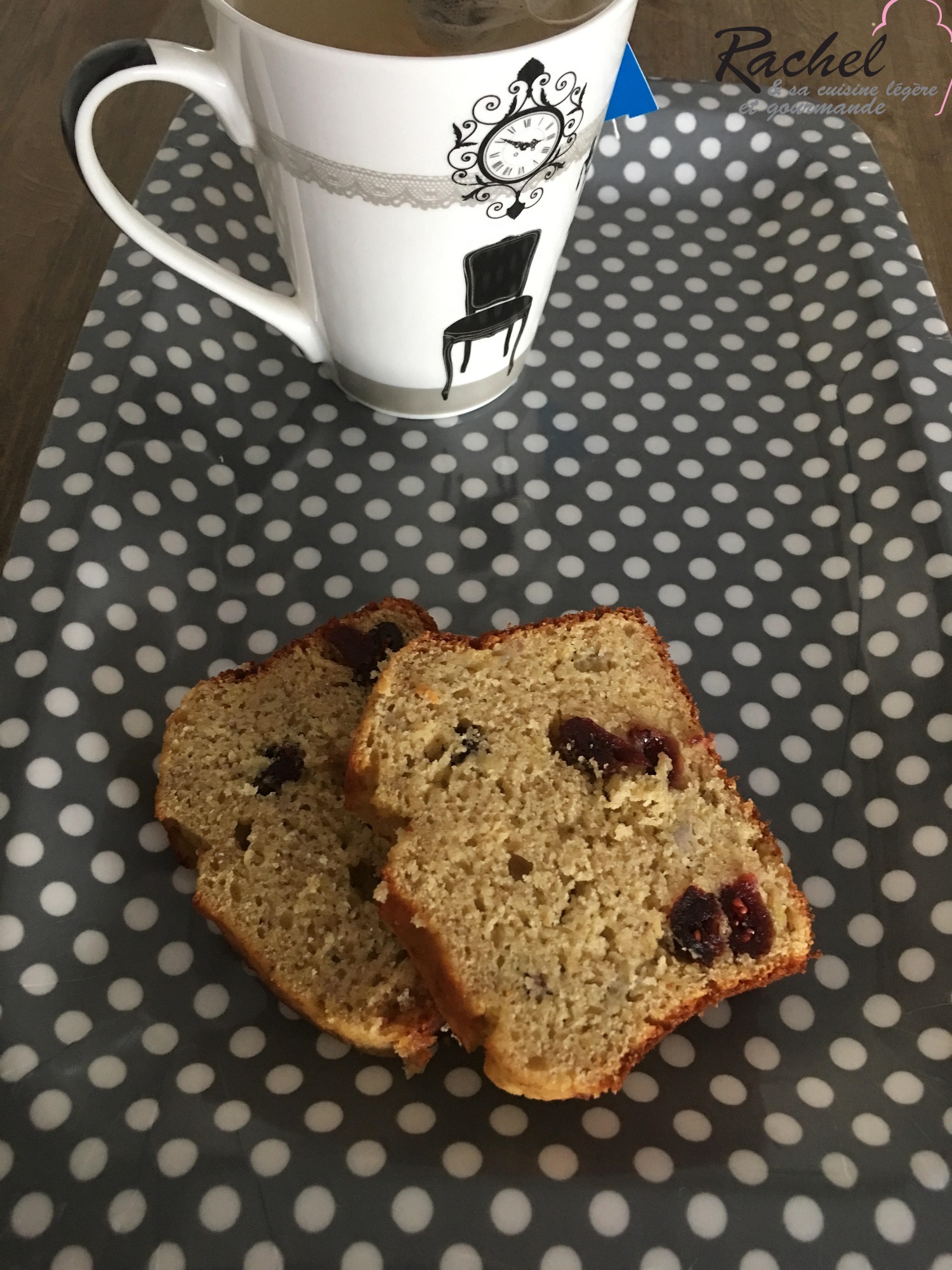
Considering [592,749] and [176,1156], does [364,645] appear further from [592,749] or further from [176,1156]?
[176,1156]

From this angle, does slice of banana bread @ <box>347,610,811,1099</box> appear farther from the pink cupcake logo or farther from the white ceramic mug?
the pink cupcake logo

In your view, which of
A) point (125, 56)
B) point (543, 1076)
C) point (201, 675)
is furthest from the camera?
point (201, 675)

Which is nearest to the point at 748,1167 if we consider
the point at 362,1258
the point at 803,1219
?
the point at 803,1219

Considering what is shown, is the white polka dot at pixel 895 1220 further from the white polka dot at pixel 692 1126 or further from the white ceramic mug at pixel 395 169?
the white ceramic mug at pixel 395 169

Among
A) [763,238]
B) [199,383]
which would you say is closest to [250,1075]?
[199,383]

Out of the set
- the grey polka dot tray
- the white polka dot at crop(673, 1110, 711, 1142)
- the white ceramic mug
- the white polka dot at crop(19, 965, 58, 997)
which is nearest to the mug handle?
the white ceramic mug

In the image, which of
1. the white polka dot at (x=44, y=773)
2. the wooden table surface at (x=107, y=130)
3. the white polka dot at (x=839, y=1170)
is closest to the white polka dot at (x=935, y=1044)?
the white polka dot at (x=839, y=1170)

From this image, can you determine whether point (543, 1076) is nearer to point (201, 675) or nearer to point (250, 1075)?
point (250, 1075)
